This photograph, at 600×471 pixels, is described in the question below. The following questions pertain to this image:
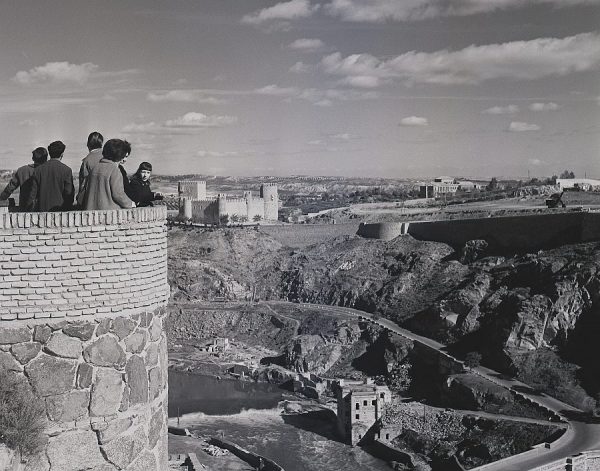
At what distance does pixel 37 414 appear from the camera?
3885mm

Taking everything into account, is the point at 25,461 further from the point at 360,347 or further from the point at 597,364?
the point at 360,347

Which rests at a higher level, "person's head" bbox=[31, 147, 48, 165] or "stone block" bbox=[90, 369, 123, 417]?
"person's head" bbox=[31, 147, 48, 165]

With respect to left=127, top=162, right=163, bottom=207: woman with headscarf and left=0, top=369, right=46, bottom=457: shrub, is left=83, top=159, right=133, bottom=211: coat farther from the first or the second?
left=0, top=369, right=46, bottom=457: shrub

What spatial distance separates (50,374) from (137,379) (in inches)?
18.2

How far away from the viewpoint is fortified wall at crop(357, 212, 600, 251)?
5225 cm

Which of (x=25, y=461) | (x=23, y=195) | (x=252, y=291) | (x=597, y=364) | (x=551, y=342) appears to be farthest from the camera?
(x=252, y=291)

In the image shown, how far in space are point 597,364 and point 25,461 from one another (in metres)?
40.2

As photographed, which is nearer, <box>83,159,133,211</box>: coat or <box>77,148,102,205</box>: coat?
<box>83,159,133,211</box>: coat

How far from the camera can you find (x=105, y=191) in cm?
445

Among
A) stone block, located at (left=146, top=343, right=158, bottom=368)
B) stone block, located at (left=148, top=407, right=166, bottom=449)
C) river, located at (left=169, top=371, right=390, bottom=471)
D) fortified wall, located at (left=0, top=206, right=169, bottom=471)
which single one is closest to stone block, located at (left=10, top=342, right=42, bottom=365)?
fortified wall, located at (left=0, top=206, right=169, bottom=471)

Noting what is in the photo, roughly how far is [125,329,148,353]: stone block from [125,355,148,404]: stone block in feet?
0.13

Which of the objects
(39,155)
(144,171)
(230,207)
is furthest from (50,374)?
(230,207)

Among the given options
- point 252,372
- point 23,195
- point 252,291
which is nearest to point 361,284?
point 252,291

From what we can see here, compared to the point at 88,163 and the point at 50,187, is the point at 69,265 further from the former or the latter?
the point at 88,163
